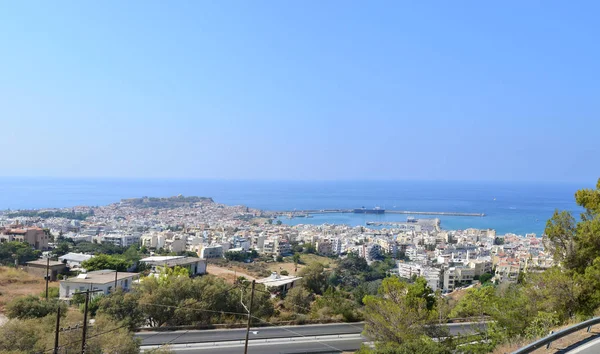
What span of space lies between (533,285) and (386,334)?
9.22 feet

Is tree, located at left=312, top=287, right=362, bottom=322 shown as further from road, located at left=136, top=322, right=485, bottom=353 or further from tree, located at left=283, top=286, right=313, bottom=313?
road, located at left=136, top=322, right=485, bottom=353

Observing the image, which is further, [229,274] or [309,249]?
[309,249]

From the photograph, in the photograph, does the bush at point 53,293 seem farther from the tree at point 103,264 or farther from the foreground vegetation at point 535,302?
the foreground vegetation at point 535,302

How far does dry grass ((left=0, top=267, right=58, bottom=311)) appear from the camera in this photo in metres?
15.6

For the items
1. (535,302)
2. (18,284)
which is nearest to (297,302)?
(535,302)

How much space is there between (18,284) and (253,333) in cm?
1101

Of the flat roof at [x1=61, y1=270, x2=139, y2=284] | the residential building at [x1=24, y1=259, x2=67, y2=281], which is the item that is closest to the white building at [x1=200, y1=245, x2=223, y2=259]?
the residential building at [x1=24, y1=259, x2=67, y2=281]

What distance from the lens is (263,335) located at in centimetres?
1270

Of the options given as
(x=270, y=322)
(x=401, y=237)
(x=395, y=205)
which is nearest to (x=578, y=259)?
(x=270, y=322)

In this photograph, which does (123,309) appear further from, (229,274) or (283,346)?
(229,274)

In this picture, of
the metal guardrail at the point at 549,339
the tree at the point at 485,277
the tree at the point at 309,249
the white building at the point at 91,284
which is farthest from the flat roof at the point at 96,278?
the tree at the point at 309,249

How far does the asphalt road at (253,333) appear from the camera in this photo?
11.9 m

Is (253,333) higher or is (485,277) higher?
(253,333)

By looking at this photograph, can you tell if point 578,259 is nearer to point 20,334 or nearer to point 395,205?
point 20,334
